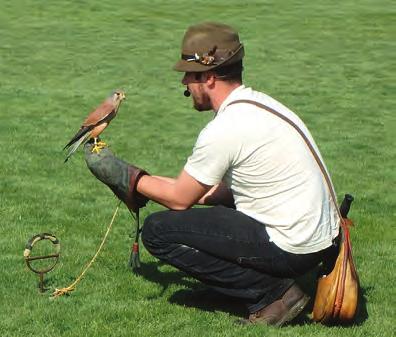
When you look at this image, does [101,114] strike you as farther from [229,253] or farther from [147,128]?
[147,128]

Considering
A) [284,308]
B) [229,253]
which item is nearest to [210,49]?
[229,253]

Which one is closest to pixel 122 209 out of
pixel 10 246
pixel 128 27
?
pixel 10 246

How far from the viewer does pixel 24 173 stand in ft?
28.6

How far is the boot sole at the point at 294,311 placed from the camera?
533 centimetres

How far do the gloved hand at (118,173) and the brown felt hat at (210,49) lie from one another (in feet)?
2.31

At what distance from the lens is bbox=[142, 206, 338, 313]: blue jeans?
5.18 meters

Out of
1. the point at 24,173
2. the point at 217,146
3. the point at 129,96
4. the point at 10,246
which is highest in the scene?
the point at 217,146

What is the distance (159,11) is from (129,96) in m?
7.96

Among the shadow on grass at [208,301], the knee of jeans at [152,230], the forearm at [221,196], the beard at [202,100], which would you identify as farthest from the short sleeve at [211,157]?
the shadow on grass at [208,301]

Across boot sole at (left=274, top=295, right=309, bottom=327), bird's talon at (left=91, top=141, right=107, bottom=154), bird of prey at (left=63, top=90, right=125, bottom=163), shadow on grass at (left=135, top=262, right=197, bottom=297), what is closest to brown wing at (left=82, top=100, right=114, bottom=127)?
bird of prey at (left=63, top=90, right=125, bottom=163)

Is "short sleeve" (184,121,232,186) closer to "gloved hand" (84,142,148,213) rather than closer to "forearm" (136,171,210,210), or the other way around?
"forearm" (136,171,210,210)

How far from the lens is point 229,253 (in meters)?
5.21

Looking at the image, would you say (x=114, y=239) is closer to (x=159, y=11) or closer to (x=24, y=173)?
(x=24, y=173)

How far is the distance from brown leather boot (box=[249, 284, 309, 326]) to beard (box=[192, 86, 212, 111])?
1.22 meters
